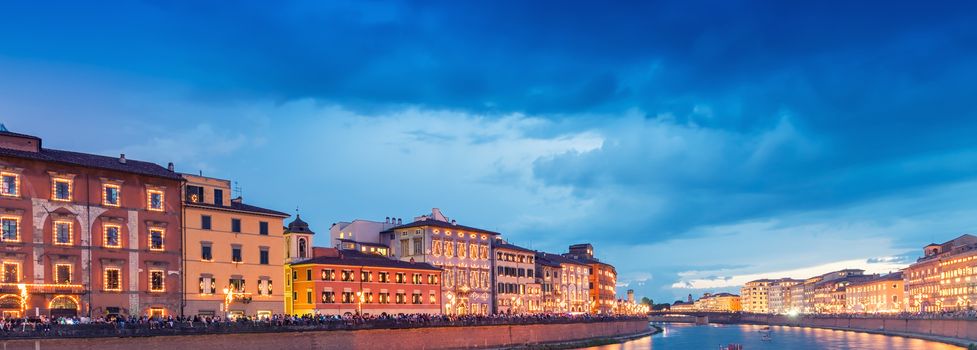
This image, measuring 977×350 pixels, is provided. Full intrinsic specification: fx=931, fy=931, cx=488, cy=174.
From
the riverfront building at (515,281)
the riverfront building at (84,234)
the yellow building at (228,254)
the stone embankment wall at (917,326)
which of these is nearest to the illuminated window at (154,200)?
the riverfront building at (84,234)

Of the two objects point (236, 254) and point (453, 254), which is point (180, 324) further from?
point (453, 254)

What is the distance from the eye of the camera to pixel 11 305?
216 feet

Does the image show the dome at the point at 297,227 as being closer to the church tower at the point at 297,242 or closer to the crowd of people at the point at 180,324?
the church tower at the point at 297,242

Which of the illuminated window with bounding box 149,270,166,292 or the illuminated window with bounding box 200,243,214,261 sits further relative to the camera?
the illuminated window with bounding box 200,243,214,261

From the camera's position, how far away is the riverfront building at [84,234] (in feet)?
219

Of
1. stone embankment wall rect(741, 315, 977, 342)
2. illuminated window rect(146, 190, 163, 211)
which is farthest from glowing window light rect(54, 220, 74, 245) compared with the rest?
stone embankment wall rect(741, 315, 977, 342)

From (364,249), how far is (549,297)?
47889 millimetres

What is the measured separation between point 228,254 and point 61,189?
1622cm

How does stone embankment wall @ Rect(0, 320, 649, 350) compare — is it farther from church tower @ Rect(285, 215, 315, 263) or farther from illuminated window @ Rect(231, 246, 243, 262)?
church tower @ Rect(285, 215, 315, 263)

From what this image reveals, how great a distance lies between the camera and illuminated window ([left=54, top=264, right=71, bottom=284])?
68625mm

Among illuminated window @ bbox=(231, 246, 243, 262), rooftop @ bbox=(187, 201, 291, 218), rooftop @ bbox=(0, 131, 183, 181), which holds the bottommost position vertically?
illuminated window @ bbox=(231, 246, 243, 262)

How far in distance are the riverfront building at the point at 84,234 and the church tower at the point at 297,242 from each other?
23548 mm

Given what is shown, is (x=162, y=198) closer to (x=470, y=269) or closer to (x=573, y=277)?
(x=470, y=269)

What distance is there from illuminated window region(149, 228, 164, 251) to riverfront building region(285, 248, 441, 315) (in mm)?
22430
